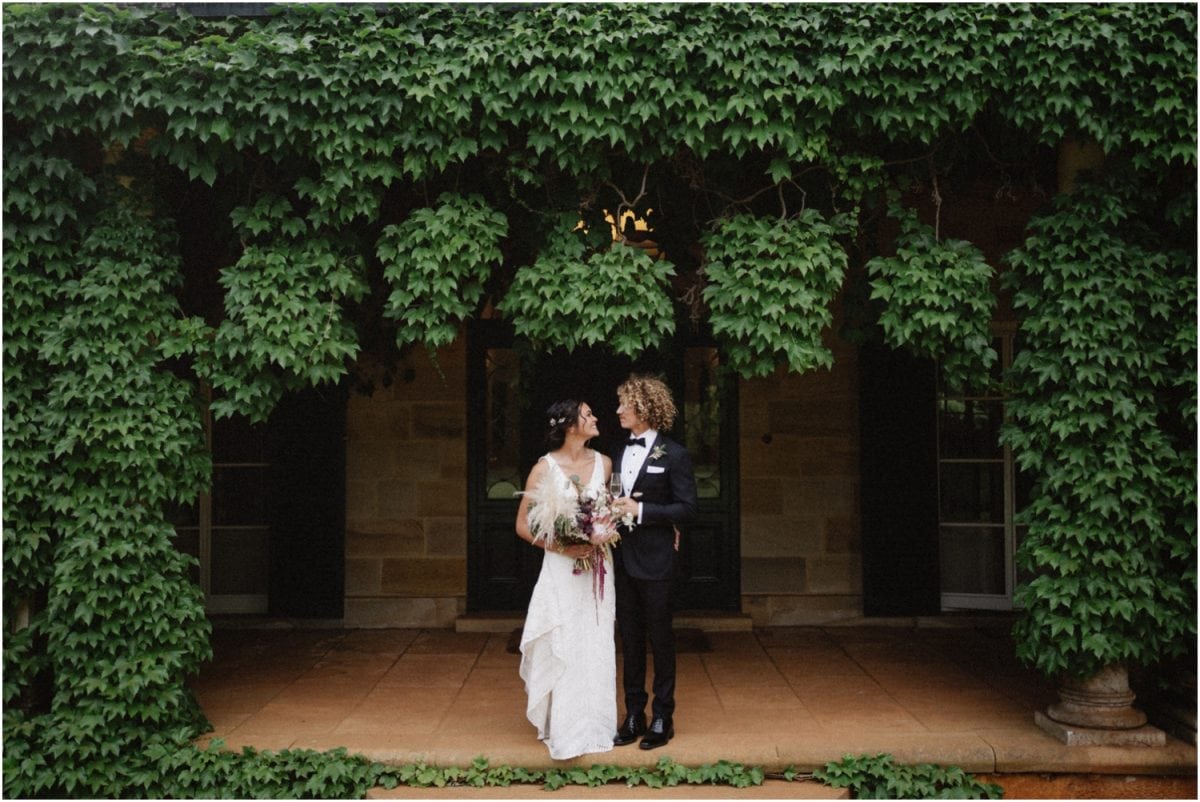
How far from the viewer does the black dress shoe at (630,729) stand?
497cm

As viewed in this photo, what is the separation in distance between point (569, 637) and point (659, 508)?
0.82 metres

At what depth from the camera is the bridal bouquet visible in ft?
15.5

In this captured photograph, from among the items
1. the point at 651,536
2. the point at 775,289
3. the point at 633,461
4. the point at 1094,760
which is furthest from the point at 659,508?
the point at 1094,760

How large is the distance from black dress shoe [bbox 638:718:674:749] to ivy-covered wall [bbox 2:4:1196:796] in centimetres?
196

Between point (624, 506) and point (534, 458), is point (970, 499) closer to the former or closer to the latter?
point (534, 458)

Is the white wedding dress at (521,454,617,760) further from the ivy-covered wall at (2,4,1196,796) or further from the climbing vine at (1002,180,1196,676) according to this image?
the climbing vine at (1002,180,1196,676)

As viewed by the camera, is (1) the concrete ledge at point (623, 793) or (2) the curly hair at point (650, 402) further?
(2) the curly hair at point (650, 402)

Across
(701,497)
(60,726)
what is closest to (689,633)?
(701,497)

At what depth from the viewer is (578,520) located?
4742 millimetres

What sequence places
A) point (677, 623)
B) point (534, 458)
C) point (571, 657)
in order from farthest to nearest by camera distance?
point (534, 458)
point (677, 623)
point (571, 657)

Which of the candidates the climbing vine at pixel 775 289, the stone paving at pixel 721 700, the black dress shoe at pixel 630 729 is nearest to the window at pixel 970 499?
the stone paving at pixel 721 700

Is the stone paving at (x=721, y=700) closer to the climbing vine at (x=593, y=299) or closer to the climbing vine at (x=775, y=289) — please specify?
the climbing vine at (x=775, y=289)

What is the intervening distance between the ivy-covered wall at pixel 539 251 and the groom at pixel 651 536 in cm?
43

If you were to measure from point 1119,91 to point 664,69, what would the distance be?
7.61ft
